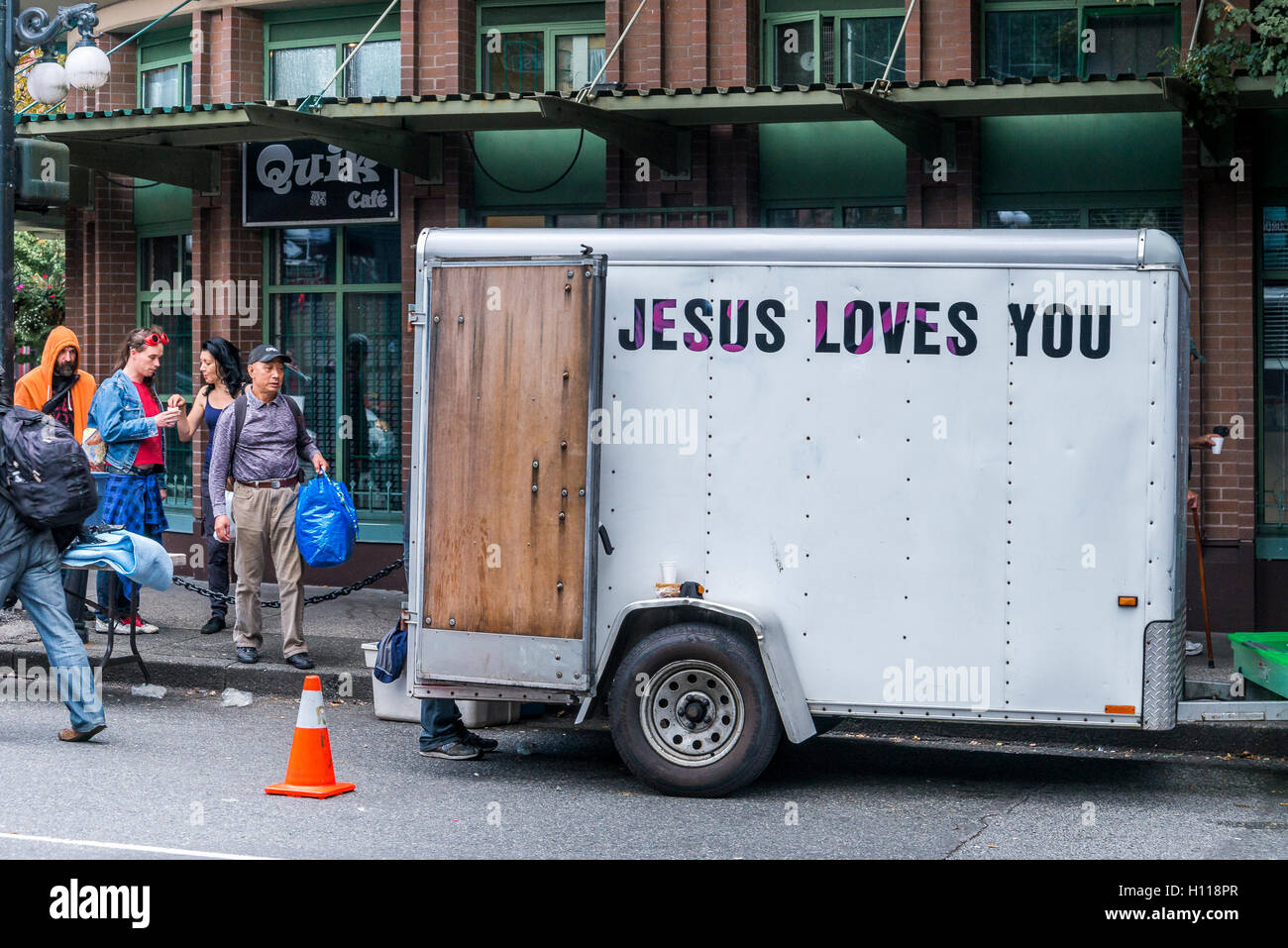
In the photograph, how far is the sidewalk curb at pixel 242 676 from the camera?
10039 mm

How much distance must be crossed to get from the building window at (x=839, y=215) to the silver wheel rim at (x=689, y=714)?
6.15m

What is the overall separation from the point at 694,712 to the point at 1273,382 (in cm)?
671

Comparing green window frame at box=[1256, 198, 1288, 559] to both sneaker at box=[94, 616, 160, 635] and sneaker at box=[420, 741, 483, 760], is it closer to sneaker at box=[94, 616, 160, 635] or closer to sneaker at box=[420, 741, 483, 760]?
sneaker at box=[420, 741, 483, 760]

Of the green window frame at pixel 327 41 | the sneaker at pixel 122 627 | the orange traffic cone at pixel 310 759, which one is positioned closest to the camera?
the orange traffic cone at pixel 310 759

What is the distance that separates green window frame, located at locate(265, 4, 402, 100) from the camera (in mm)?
14164

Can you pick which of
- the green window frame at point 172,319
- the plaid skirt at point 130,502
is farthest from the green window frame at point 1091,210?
the green window frame at point 172,319

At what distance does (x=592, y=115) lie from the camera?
11906 millimetres

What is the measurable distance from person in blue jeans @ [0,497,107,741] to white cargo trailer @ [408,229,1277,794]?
1979 millimetres

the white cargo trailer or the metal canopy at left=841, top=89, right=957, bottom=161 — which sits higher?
the metal canopy at left=841, top=89, right=957, bottom=161

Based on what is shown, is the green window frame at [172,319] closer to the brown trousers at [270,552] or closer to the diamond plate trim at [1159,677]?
the brown trousers at [270,552]

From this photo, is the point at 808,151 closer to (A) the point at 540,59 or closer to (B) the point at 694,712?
(A) the point at 540,59

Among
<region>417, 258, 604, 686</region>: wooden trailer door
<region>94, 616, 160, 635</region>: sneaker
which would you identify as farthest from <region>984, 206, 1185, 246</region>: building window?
<region>94, 616, 160, 635</region>: sneaker
